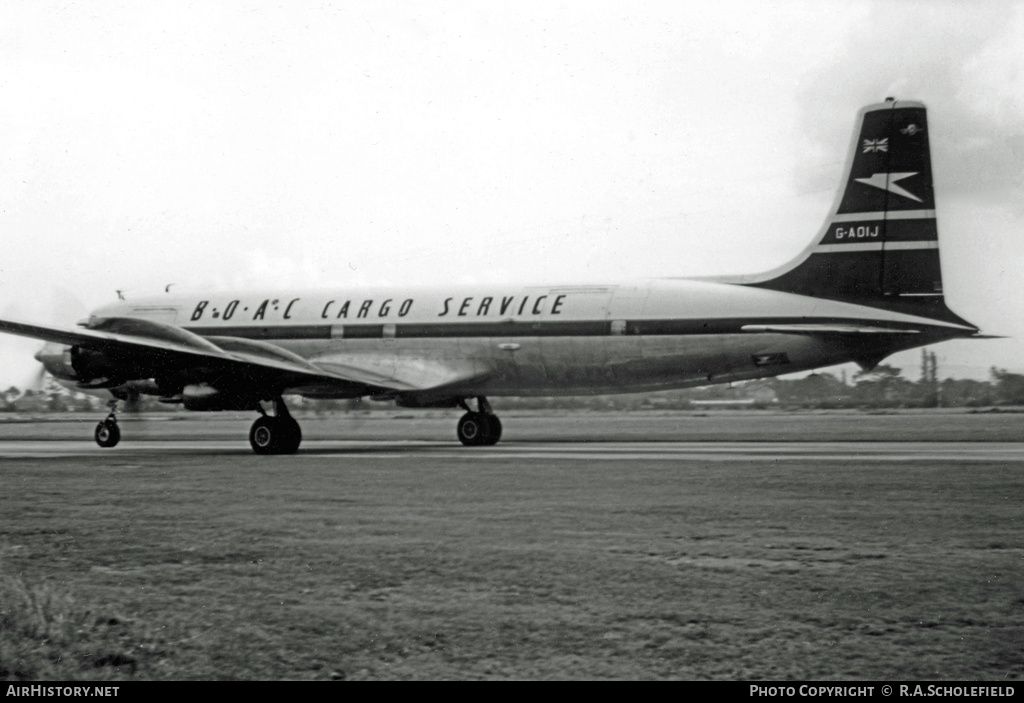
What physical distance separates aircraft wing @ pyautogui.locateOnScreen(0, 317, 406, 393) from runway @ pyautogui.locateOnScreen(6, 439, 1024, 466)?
6.30 feet

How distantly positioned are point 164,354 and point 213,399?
1529 millimetres

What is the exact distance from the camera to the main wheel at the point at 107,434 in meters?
28.6

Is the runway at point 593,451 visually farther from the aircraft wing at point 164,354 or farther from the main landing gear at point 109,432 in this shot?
the aircraft wing at point 164,354

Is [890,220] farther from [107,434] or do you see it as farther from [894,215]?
[107,434]

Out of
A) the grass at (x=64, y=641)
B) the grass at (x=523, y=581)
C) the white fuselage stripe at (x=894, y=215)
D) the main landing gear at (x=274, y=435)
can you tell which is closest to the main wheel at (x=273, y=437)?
Answer: the main landing gear at (x=274, y=435)

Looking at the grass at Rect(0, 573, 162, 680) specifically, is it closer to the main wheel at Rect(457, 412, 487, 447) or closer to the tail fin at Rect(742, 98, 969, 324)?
the tail fin at Rect(742, 98, 969, 324)

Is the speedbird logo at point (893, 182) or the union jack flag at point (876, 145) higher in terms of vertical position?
the union jack flag at point (876, 145)

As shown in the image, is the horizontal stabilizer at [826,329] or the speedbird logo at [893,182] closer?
the horizontal stabilizer at [826,329]

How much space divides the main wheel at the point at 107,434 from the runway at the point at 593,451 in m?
0.23

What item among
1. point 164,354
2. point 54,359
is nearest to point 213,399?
point 164,354

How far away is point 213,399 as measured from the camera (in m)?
25.5

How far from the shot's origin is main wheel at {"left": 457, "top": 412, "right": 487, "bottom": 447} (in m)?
30.1
